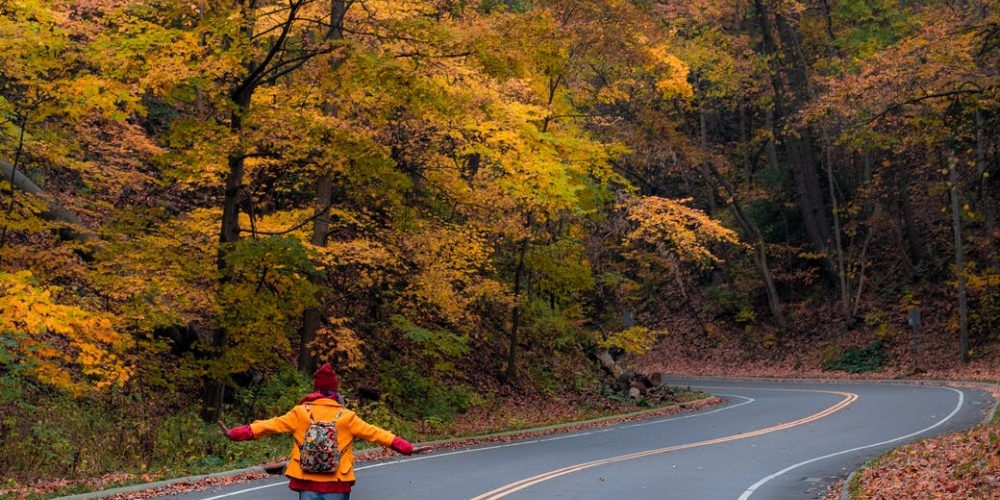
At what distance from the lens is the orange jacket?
745cm

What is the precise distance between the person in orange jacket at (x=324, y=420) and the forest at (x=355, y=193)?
22.1 ft

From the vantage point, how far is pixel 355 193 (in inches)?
819

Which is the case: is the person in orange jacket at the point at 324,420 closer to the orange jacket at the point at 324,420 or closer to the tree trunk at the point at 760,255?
the orange jacket at the point at 324,420

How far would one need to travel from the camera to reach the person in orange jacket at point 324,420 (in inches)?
293

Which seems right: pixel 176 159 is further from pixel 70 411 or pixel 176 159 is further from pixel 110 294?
pixel 70 411

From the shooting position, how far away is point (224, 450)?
18.1 meters

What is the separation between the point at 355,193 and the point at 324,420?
44.7 feet

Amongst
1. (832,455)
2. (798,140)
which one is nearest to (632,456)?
(832,455)

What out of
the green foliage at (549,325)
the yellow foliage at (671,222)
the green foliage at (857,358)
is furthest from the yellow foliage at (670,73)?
the green foliage at (857,358)

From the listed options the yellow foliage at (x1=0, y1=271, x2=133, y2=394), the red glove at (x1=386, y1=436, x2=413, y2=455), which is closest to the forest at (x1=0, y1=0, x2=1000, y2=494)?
the yellow foliage at (x1=0, y1=271, x2=133, y2=394)

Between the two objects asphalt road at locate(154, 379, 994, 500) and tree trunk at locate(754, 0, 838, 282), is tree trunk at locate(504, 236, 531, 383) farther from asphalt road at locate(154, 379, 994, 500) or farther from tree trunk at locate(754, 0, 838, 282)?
tree trunk at locate(754, 0, 838, 282)

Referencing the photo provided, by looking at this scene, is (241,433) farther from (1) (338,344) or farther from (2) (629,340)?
(2) (629,340)

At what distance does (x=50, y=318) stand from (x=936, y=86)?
14170 mm

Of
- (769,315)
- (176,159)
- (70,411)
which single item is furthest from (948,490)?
(769,315)
